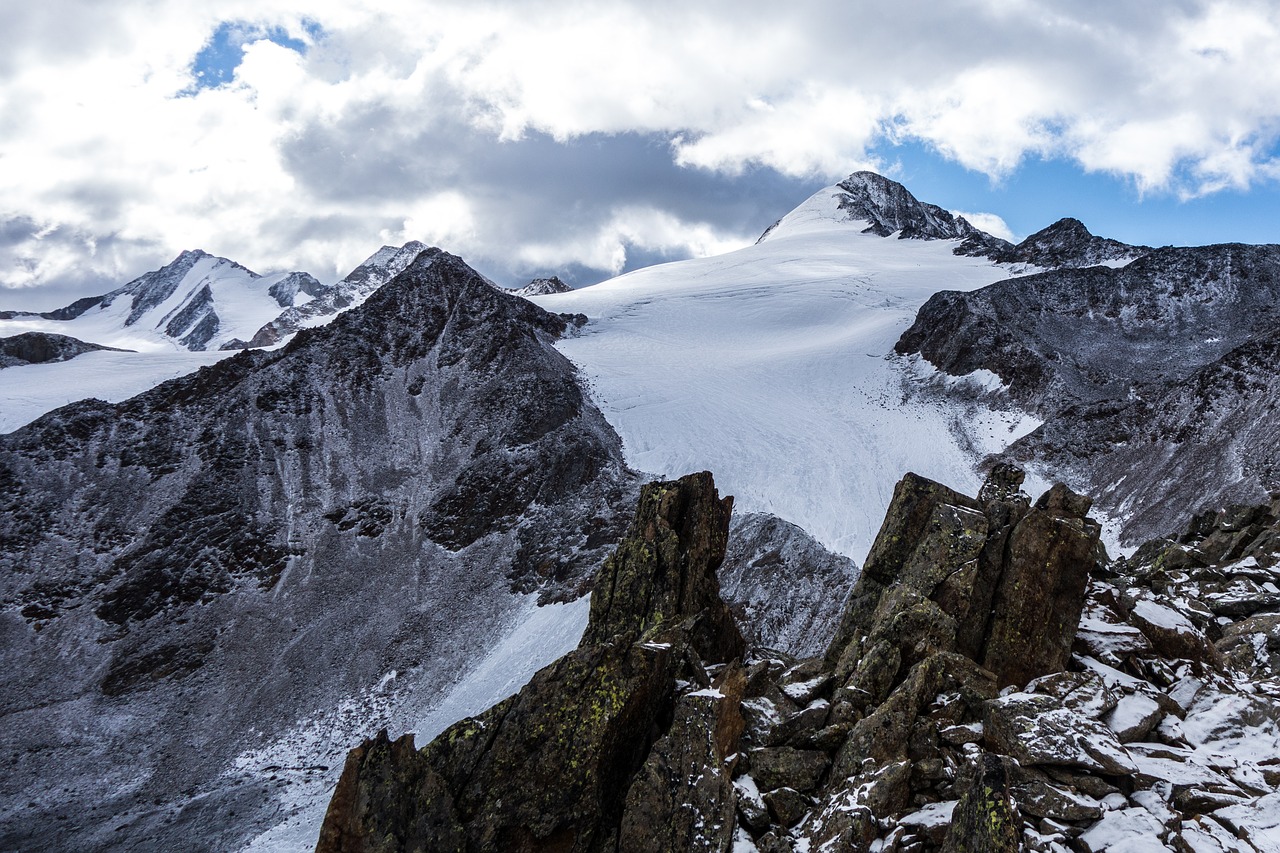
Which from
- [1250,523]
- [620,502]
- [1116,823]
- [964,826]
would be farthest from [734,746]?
[620,502]

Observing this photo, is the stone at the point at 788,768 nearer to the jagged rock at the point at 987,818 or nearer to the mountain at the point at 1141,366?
the jagged rock at the point at 987,818

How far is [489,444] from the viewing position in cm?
6303

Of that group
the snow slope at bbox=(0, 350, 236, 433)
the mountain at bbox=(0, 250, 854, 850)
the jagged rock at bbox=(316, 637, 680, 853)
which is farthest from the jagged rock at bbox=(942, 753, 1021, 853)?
the snow slope at bbox=(0, 350, 236, 433)

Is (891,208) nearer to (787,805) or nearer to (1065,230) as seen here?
(1065,230)

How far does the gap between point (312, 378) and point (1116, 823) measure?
71307 millimetres

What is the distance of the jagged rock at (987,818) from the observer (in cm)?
928

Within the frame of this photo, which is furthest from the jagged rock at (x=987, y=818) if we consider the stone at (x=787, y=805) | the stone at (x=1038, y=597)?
the stone at (x=1038, y=597)

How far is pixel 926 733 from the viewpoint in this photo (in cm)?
1216

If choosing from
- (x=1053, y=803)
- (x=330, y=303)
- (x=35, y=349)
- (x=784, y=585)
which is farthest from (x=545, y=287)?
(x=1053, y=803)

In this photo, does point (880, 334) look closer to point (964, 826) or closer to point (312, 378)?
point (312, 378)

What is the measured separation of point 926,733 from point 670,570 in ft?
31.7

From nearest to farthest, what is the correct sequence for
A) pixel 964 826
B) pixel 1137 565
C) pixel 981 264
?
pixel 964 826, pixel 1137 565, pixel 981 264

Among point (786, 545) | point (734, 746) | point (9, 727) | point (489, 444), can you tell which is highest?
point (489, 444)

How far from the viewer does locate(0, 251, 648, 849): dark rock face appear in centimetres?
3819
